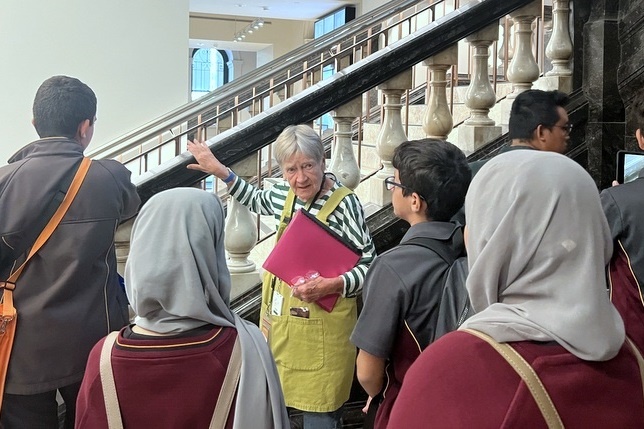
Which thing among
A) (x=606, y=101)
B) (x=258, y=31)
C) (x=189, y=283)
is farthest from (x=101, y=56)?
(x=258, y=31)

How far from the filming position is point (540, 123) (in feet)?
9.02

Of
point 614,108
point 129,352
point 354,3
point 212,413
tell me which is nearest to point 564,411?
point 212,413

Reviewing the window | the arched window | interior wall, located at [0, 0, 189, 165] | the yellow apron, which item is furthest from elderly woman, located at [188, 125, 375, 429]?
the arched window

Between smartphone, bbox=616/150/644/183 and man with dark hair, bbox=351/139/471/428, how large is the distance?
23.7 inches

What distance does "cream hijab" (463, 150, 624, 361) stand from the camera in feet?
3.74

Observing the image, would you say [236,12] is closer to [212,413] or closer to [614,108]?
[614,108]

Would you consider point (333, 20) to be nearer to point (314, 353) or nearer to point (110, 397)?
point (314, 353)

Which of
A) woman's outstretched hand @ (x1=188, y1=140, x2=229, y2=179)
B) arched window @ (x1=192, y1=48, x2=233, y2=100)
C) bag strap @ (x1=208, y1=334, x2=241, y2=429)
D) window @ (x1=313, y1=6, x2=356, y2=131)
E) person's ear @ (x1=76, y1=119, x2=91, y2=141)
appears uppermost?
window @ (x1=313, y1=6, x2=356, y2=131)

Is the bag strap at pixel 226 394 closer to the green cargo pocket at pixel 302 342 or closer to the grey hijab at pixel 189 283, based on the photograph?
the grey hijab at pixel 189 283

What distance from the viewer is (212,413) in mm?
1619

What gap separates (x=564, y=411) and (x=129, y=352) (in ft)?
2.90

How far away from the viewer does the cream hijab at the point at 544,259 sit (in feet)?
3.74

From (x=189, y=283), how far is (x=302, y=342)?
2.94ft

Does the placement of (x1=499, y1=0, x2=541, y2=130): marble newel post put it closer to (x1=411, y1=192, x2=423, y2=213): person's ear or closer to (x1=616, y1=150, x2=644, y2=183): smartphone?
(x1=616, y1=150, x2=644, y2=183): smartphone
